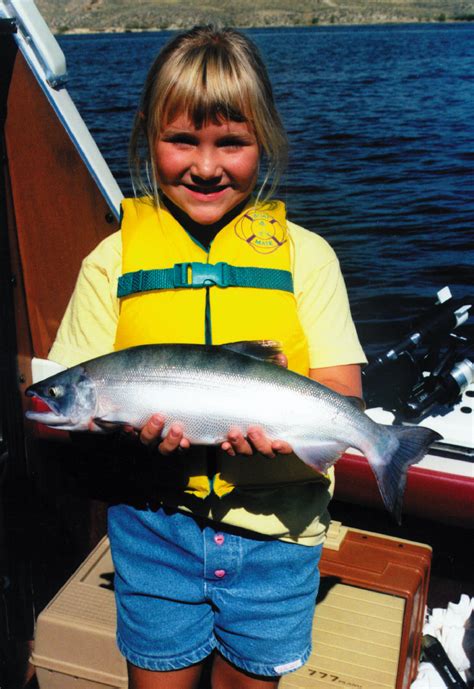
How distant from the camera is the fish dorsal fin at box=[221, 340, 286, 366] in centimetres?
226

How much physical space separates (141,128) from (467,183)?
13278mm

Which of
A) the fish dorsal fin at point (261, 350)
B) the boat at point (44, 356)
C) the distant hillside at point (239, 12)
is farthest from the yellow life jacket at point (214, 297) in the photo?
the distant hillside at point (239, 12)

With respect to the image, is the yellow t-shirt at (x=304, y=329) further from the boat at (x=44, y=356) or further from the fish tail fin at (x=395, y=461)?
the boat at (x=44, y=356)

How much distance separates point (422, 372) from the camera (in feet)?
14.0

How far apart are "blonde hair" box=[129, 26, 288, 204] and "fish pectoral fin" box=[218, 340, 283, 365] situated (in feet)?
2.09

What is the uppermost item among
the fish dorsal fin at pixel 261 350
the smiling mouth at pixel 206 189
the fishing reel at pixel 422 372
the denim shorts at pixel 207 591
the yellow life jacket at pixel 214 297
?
the smiling mouth at pixel 206 189

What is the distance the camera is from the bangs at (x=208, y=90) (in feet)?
7.49

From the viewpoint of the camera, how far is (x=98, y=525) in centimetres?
402

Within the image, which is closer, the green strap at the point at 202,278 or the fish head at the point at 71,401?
the fish head at the point at 71,401

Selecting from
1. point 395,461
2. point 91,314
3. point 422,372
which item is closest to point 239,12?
point 422,372

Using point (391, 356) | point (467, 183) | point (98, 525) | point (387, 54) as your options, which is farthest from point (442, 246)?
point (387, 54)

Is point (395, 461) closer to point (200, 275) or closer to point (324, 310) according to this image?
point (324, 310)

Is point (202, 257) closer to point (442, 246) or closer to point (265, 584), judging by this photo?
point (265, 584)

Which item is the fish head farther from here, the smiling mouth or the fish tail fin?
the fish tail fin
